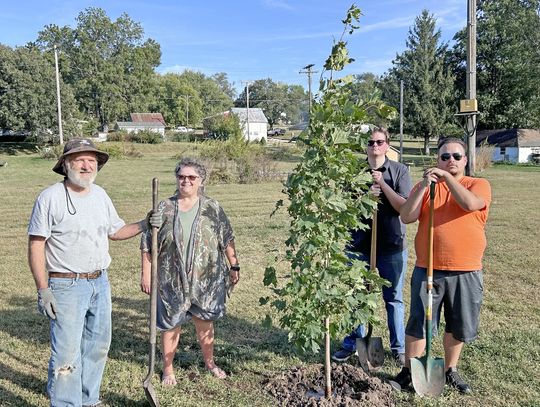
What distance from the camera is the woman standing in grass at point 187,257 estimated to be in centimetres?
398

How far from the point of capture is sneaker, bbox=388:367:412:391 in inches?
161

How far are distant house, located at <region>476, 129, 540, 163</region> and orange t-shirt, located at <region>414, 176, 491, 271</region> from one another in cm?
3670

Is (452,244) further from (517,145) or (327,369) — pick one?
(517,145)

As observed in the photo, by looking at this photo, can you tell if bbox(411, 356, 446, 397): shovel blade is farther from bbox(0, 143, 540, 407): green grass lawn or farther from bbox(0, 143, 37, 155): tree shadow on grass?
bbox(0, 143, 37, 155): tree shadow on grass

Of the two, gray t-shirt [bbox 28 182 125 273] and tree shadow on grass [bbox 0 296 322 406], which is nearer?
gray t-shirt [bbox 28 182 125 273]

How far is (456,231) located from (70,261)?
2840 millimetres

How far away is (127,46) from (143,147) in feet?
94.0

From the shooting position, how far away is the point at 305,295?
3.49m

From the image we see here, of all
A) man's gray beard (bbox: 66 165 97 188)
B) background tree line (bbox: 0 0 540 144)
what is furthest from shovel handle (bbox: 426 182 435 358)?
background tree line (bbox: 0 0 540 144)

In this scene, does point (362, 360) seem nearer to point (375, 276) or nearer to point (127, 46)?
point (375, 276)

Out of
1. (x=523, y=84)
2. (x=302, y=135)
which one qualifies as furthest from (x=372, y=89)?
(x=523, y=84)

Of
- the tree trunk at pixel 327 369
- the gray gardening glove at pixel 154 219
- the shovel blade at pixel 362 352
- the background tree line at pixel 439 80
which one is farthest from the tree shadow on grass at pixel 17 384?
the background tree line at pixel 439 80

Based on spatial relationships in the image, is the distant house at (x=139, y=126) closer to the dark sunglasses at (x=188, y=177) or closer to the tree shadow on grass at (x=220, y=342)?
the tree shadow on grass at (x=220, y=342)

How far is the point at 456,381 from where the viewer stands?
161 inches
